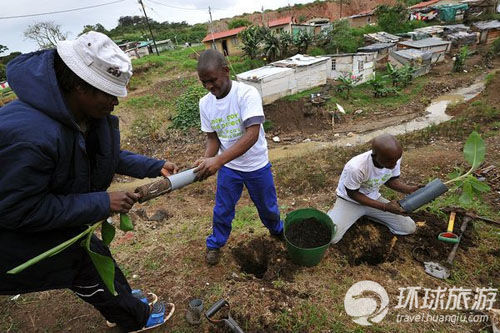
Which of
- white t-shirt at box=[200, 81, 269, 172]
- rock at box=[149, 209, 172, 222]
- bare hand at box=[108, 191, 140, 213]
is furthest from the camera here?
rock at box=[149, 209, 172, 222]

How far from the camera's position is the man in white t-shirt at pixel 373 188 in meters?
2.65

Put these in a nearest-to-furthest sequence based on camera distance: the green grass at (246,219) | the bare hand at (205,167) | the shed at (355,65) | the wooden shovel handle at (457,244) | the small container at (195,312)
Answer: the bare hand at (205,167), the small container at (195,312), the wooden shovel handle at (457,244), the green grass at (246,219), the shed at (355,65)

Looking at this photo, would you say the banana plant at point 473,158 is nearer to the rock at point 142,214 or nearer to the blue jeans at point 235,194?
the blue jeans at point 235,194

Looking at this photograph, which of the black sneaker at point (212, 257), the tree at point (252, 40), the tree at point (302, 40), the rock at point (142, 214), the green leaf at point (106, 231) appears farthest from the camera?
the tree at point (302, 40)

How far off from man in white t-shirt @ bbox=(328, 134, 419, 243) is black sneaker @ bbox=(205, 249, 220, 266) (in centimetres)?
133

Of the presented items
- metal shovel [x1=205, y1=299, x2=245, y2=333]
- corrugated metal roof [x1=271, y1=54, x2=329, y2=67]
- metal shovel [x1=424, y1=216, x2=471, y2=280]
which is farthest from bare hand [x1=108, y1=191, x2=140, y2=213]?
corrugated metal roof [x1=271, y1=54, x2=329, y2=67]

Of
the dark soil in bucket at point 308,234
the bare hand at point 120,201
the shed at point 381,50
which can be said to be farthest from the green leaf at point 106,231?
the shed at point 381,50

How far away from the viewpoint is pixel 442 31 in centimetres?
2153

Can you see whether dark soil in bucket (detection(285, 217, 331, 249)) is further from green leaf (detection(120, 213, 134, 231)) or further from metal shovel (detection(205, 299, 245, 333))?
green leaf (detection(120, 213, 134, 231))

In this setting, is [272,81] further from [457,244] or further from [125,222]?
Result: [125,222]

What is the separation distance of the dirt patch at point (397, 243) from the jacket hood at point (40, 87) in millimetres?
2910

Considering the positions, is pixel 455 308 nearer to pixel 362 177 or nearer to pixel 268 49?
pixel 362 177

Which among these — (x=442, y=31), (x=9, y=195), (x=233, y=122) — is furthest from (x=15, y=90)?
(x=442, y=31)

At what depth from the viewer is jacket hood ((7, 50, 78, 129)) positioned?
135cm
